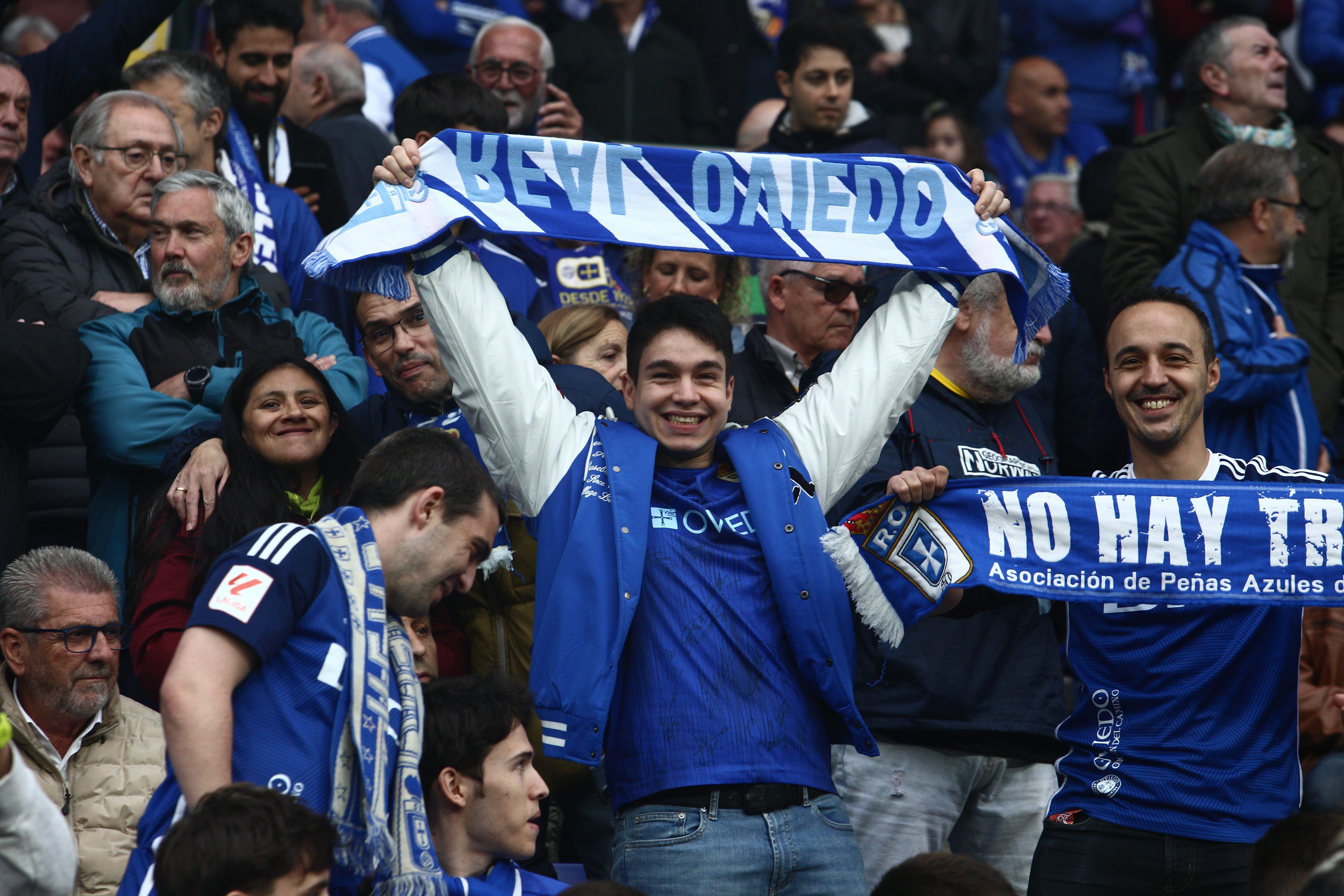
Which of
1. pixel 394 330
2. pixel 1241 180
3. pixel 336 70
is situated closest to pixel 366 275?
pixel 394 330

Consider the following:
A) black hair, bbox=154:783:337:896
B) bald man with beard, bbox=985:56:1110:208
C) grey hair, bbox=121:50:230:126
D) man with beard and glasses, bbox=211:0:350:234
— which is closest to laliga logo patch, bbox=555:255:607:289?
man with beard and glasses, bbox=211:0:350:234

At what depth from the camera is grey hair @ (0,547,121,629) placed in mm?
→ 4715

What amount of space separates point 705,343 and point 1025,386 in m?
1.43

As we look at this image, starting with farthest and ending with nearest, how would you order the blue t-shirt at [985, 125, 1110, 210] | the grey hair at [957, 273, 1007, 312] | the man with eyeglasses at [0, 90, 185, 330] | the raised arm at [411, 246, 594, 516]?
1. the blue t-shirt at [985, 125, 1110, 210]
2. the man with eyeglasses at [0, 90, 185, 330]
3. the grey hair at [957, 273, 1007, 312]
4. the raised arm at [411, 246, 594, 516]

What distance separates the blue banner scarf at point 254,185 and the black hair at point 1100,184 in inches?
178

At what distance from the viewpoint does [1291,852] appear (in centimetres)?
375

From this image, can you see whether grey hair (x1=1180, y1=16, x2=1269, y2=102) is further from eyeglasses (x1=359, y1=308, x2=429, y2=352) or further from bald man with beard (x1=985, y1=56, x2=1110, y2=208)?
eyeglasses (x1=359, y1=308, x2=429, y2=352)

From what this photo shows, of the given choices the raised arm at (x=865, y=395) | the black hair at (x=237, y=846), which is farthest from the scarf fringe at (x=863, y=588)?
the black hair at (x=237, y=846)

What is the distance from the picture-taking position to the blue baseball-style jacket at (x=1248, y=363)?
6457 mm

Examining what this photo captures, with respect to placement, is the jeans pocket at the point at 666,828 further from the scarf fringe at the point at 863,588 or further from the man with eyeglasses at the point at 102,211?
the man with eyeglasses at the point at 102,211

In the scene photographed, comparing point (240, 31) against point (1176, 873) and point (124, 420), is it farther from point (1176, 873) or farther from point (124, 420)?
point (1176, 873)

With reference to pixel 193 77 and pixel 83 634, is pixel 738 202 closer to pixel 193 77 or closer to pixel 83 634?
pixel 83 634

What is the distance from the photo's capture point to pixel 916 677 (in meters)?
4.81

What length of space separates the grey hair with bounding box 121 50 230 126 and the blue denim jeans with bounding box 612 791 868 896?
162 inches
